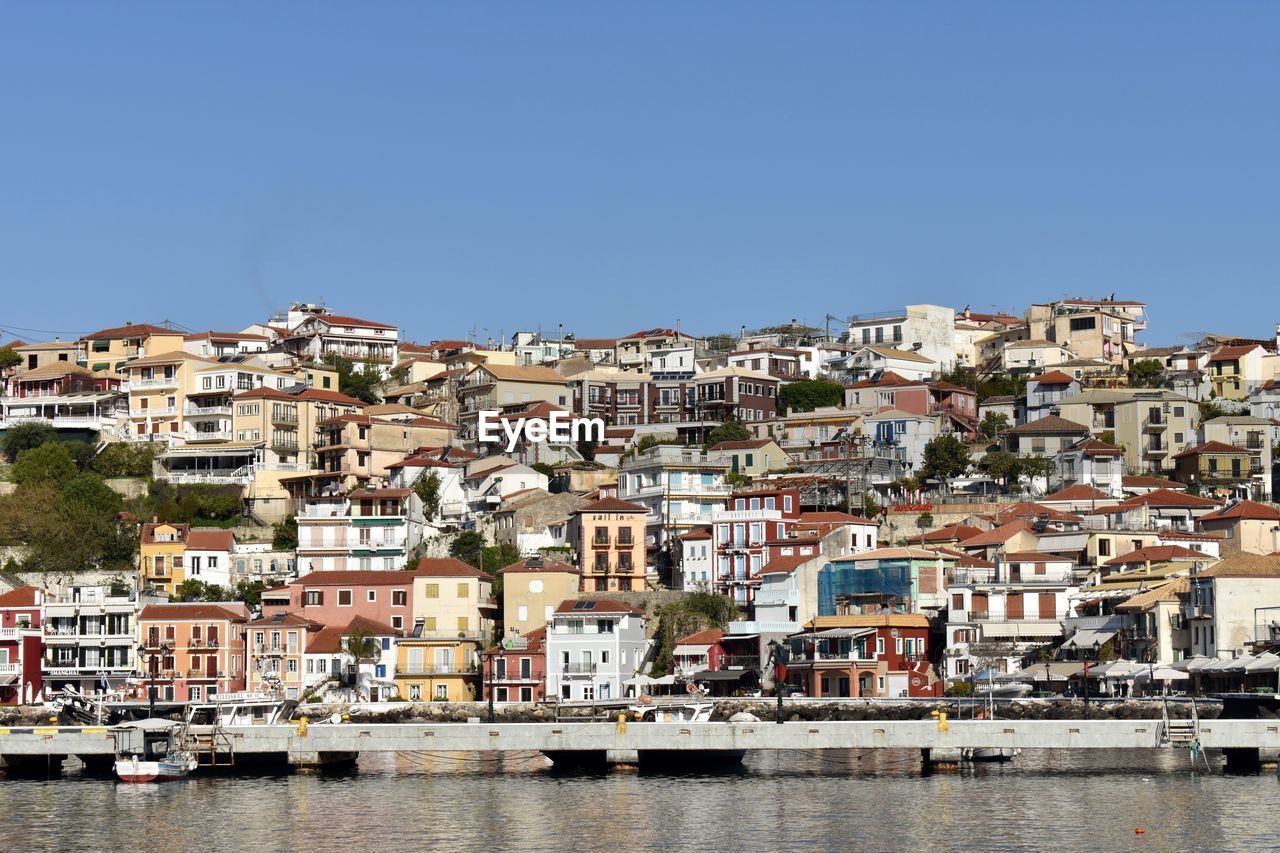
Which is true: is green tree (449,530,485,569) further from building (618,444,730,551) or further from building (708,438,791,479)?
building (708,438,791,479)

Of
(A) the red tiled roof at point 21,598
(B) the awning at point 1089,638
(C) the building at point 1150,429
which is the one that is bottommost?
(B) the awning at point 1089,638

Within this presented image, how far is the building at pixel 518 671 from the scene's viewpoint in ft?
264

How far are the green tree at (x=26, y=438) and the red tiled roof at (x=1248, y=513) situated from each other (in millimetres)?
54643

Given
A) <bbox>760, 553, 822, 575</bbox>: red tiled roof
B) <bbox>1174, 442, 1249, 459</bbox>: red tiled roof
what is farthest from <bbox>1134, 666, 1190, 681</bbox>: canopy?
<bbox>1174, 442, 1249, 459</bbox>: red tiled roof

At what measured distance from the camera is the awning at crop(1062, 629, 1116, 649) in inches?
2980

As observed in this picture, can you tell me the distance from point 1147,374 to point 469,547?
137ft

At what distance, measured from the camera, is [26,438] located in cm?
10294

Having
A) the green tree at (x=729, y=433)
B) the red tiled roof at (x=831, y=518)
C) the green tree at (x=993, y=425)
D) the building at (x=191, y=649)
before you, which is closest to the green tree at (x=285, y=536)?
the building at (x=191, y=649)

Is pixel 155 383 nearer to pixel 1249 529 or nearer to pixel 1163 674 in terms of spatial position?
pixel 1249 529

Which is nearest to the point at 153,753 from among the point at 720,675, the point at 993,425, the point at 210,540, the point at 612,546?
the point at 720,675

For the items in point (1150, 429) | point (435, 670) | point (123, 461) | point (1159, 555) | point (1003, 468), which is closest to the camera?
point (435, 670)

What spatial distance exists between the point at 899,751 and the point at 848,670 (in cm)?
1097

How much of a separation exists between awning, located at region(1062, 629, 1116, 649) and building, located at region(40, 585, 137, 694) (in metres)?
36.5

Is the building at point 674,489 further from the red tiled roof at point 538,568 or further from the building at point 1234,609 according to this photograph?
the building at point 1234,609
